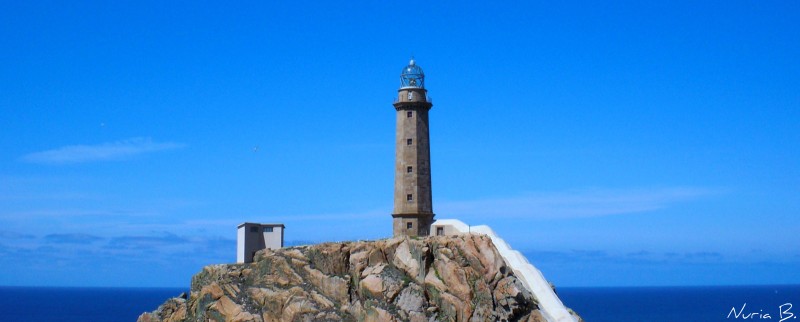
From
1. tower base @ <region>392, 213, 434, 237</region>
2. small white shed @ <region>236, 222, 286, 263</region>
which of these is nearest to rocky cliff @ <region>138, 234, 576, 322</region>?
small white shed @ <region>236, 222, 286, 263</region>

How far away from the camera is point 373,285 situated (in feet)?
170

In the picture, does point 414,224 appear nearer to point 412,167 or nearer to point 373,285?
point 412,167

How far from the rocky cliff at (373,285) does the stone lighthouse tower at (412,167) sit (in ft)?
31.6

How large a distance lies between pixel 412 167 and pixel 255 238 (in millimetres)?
12439

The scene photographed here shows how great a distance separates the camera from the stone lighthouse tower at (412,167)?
6450cm

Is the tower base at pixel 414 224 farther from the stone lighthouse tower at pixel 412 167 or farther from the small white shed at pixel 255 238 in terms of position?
the small white shed at pixel 255 238

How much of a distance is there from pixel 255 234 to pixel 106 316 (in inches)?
5433

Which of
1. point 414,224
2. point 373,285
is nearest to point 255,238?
point 414,224

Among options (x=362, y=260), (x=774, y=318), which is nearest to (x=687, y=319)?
(x=774, y=318)

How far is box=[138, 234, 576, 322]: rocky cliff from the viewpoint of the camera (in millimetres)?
49688

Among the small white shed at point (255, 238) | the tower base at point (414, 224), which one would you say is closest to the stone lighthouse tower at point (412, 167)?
the tower base at point (414, 224)

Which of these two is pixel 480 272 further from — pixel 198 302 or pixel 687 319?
pixel 687 319

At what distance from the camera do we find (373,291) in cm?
5153

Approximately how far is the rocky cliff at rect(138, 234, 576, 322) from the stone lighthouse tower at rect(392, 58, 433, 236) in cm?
963
